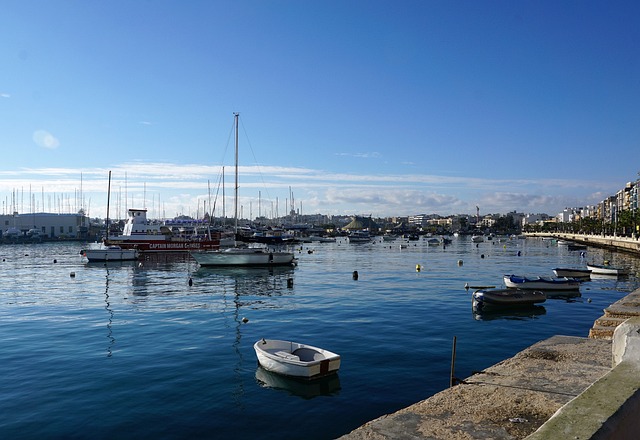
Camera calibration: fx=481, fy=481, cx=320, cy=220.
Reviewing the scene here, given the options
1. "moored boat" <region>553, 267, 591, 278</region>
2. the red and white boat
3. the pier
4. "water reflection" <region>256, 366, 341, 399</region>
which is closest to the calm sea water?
"water reflection" <region>256, 366, 341, 399</region>

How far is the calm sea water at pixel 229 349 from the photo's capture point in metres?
14.2

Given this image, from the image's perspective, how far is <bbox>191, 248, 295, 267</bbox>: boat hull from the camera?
209 ft

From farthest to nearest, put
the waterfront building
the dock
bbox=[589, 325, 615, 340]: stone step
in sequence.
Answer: the waterfront building < bbox=[589, 325, 615, 340]: stone step < the dock

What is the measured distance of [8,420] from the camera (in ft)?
46.5

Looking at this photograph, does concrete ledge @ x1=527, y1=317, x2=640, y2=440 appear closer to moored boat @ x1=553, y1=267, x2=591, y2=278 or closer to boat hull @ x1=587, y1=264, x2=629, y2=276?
moored boat @ x1=553, y1=267, x2=591, y2=278

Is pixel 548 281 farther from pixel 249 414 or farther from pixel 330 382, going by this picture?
pixel 249 414

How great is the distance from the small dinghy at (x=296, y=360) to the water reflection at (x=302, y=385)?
0.19 meters

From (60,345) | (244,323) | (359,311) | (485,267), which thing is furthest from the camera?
(485,267)

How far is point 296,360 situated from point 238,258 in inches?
1876

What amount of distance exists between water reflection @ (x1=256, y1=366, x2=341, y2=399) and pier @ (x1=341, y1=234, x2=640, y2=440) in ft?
15.0

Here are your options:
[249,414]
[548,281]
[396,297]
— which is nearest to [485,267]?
[548,281]

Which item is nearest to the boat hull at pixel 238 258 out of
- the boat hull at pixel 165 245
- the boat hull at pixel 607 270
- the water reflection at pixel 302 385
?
the boat hull at pixel 165 245

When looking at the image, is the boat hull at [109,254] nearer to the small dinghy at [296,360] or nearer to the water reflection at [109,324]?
the water reflection at [109,324]

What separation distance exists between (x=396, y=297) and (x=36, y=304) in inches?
1105
